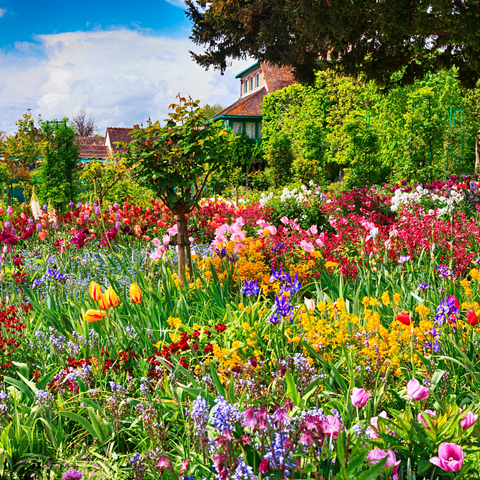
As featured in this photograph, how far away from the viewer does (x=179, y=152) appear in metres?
4.45

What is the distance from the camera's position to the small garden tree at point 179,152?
14.6 feet

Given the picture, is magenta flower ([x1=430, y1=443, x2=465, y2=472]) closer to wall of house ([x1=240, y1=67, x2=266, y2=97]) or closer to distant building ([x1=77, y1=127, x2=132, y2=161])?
wall of house ([x1=240, y1=67, x2=266, y2=97])

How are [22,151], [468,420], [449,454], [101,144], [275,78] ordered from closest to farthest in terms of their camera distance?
[449,454] → [468,420] → [22,151] → [275,78] → [101,144]

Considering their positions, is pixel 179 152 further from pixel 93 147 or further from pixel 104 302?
pixel 93 147

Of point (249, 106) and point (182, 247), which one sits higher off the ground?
point (249, 106)

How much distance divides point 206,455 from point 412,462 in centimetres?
84

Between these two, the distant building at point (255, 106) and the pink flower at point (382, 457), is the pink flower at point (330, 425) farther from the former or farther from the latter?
the distant building at point (255, 106)

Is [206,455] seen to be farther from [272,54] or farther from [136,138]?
[272,54]

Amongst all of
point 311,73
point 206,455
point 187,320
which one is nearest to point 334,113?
point 311,73

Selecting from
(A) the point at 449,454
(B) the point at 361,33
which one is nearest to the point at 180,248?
(A) the point at 449,454

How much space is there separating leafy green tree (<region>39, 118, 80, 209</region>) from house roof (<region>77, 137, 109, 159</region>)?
3514 centimetres

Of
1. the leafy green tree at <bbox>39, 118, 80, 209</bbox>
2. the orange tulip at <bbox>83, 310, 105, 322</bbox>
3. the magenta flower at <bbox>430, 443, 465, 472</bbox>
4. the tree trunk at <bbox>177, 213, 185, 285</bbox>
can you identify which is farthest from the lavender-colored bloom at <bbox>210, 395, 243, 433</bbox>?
the leafy green tree at <bbox>39, 118, 80, 209</bbox>

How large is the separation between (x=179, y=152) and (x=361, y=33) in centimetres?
419

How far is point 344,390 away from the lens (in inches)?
87.7
